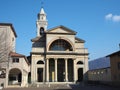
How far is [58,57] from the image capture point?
66.7 meters

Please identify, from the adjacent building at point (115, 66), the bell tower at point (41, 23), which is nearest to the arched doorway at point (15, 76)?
the adjacent building at point (115, 66)

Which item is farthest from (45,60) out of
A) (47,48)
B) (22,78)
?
(22,78)

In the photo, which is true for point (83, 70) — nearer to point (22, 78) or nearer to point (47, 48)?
point (47, 48)

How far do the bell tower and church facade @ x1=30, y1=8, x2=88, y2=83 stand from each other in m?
7.44

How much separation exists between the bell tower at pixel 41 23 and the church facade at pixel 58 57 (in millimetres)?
7437

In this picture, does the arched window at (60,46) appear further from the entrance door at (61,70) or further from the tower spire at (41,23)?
the tower spire at (41,23)

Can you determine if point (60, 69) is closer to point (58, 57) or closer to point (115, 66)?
point (58, 57)

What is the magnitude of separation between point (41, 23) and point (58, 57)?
57.9 ft

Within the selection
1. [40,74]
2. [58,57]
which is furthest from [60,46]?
[40,74]

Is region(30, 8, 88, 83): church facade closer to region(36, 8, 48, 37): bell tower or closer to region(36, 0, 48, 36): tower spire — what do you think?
region(36, 8, 48, 37): bell tower

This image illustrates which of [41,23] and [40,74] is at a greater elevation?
[41,23]

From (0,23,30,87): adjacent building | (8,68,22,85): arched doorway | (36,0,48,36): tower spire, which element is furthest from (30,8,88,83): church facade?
(0,23,30,87): adjacent building

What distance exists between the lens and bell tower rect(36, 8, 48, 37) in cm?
7797

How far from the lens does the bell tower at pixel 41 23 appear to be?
78.0 m
